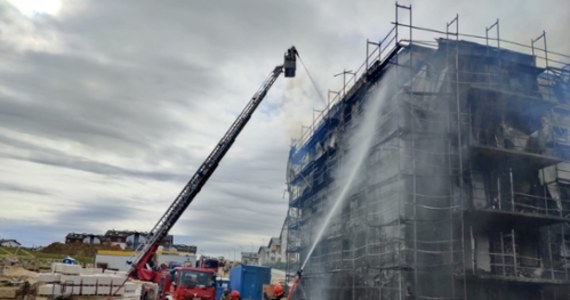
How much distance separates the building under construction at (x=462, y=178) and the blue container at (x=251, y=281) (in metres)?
7.49

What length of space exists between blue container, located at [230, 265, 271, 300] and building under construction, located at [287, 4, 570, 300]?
7.49 metres

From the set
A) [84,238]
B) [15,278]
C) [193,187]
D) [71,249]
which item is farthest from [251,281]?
[84,238]

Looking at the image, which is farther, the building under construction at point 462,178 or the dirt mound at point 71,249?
the dirt mound at point 71,249

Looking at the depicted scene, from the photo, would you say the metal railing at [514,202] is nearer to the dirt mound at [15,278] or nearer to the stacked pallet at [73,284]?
the stacked pallet at [73,284]

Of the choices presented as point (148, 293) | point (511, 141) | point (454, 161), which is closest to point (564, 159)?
point (511, 141)

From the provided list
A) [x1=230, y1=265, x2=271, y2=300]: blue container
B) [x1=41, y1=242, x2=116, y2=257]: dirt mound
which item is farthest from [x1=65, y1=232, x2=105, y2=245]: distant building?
[x1=230, y1=265, x2=271, y2=300]: blue container

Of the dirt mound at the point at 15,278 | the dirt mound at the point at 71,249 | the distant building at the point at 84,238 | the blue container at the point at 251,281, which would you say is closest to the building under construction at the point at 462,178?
the blue container at the point at 251,281

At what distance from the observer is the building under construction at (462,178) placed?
17438mm

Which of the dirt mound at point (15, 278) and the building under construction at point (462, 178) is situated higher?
the building under construction at point (462, 178)

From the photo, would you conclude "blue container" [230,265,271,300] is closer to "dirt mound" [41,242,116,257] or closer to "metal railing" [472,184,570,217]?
"metal railing" [472,184,570,217]

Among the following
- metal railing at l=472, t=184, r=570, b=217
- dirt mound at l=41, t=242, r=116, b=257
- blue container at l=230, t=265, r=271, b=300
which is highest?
metal railing at l=472, t=184, r=570, b=217

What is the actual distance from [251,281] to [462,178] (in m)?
14.7

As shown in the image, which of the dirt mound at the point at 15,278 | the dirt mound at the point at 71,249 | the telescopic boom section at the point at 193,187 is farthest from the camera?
the dirt mound at the point at 71,249

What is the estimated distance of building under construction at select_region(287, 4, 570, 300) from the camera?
17.4m
